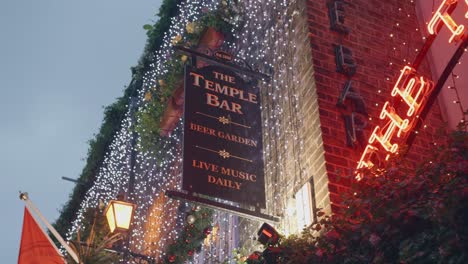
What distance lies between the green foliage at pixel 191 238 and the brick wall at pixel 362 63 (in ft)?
9.05

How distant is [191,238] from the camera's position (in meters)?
8.78

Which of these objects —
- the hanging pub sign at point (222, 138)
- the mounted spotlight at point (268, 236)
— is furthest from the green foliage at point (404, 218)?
the hanging pub sign at point (222, 138)

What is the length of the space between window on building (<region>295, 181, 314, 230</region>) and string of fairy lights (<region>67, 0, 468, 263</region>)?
0.18 meters

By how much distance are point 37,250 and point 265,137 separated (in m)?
2.85

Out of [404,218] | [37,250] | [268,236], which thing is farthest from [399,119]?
[37,250]

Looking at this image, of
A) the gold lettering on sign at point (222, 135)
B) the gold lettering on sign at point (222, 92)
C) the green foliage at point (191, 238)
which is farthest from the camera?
the green foliage at point (191, 238)

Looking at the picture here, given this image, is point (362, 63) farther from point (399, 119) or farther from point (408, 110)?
point (399, 119)

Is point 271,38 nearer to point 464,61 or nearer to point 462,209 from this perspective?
point 464,61

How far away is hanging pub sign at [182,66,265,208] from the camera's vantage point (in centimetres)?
616

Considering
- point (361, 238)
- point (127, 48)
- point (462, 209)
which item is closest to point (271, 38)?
point (361, 238)

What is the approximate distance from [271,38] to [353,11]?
3.39 ft

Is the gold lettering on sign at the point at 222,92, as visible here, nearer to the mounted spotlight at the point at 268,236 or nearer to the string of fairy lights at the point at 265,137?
the string of fairy lights at the point at 265,137

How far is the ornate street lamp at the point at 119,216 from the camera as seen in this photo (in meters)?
7.97

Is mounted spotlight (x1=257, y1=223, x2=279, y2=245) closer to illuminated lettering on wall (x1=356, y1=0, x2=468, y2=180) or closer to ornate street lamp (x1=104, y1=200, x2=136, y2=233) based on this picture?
illuminated lettering on wall (x1=356, y1=0, x2=468, y2=180)
